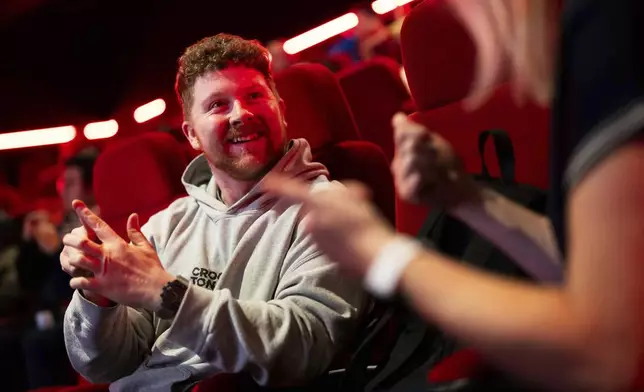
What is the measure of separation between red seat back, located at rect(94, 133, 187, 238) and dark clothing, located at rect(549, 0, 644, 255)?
1143 millimetres

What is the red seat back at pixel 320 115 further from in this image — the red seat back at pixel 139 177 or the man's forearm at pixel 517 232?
the man's forearm at pixel 517 232

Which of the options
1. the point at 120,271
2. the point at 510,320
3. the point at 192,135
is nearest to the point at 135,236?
the point at 120,271

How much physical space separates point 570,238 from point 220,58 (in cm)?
83

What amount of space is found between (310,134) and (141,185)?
0.44m

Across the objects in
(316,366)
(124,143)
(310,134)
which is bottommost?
(316,366)

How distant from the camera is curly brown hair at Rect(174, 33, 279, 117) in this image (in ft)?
3.89

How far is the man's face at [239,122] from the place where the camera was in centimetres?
116

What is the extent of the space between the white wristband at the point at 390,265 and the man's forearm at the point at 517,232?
151 mm

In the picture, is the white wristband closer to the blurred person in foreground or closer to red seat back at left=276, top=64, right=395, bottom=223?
the blurred person in foreground

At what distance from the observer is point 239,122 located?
1152 millimetres

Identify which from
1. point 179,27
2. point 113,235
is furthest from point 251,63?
point 179,27

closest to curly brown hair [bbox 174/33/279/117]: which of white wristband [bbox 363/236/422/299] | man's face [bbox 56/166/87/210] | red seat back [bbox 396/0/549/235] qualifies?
red seat back [bbox 396/0/549/235]

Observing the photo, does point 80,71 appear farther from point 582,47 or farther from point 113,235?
point 582,47

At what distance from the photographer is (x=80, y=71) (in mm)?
4621
